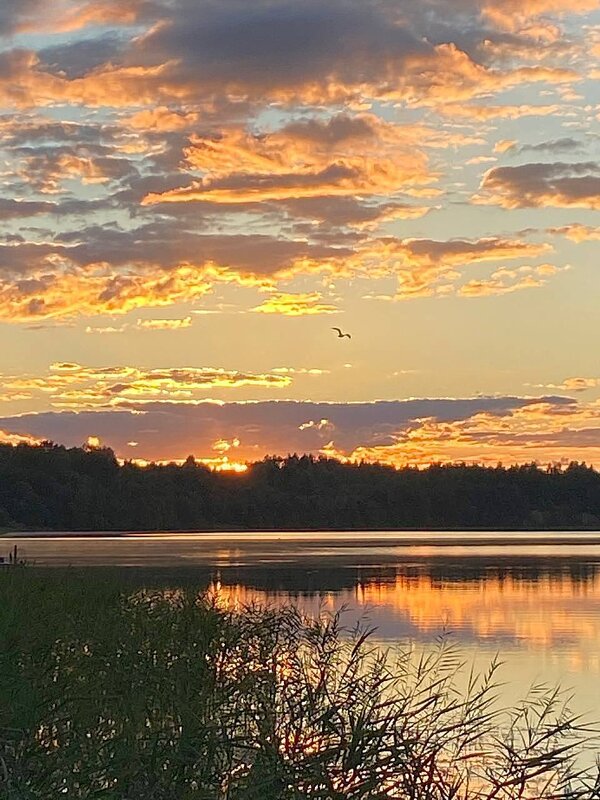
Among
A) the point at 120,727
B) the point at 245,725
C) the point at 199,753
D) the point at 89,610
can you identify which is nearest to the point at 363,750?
the point at 199,753

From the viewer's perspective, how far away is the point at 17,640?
13977mm

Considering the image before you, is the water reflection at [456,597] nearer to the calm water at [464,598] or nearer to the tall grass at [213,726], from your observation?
the calm water at [464,598]

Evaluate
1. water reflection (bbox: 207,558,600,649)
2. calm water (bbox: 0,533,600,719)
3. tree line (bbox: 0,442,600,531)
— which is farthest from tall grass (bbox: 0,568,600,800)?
tree line (bbox: 0,442,600,531)

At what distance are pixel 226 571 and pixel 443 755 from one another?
133 ft

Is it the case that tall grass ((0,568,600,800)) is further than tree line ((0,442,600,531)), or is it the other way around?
tree line ((0,442,600,531))

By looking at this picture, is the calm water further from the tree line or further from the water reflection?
the tree line

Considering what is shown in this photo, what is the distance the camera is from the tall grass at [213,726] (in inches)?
371

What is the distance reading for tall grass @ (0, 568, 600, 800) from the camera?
371 inches

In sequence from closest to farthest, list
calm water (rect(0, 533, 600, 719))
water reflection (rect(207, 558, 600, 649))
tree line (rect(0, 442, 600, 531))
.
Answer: calm water (rect(0, 533, 600, 719)) → water reflection (rect(207, 558, 600, 649)) → tree line (rect(0, 442, 600, 531))

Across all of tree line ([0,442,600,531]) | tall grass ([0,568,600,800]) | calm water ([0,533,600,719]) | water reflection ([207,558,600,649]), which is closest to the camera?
tall grass ([0,568,600,800])

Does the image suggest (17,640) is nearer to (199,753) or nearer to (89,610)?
(199,753)

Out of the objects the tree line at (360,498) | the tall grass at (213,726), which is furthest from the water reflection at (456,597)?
the tree line at (360,498)

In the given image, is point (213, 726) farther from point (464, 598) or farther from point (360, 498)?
point (360, 498)

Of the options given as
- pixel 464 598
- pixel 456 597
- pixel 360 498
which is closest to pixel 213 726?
pixel 464 598
